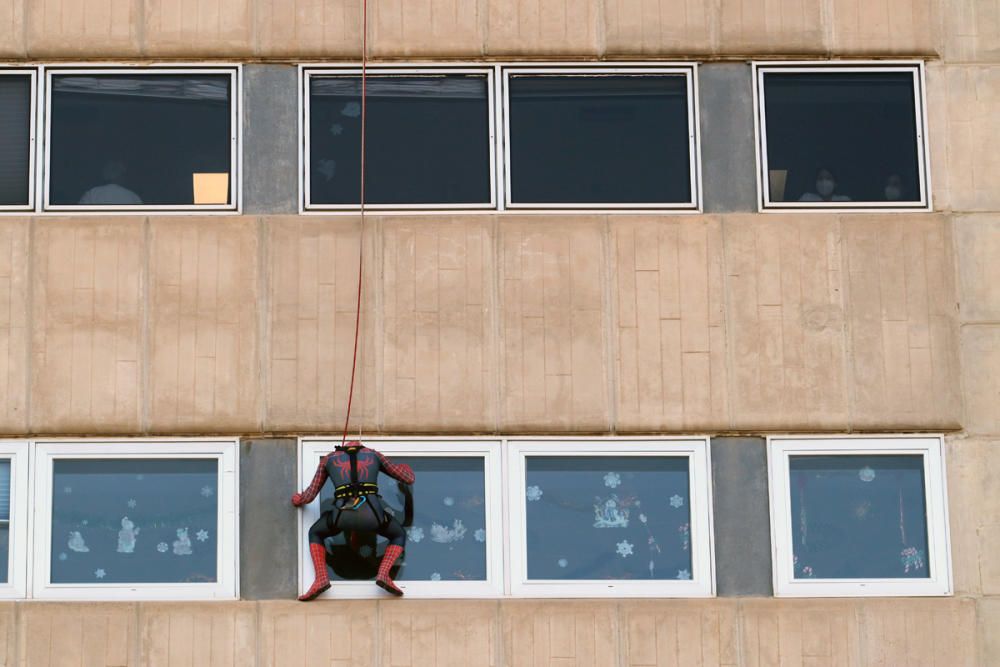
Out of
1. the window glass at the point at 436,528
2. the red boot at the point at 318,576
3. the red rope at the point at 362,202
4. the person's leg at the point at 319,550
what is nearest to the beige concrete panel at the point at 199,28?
the red rope at the point at 362,202

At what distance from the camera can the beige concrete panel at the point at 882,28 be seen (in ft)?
52.7

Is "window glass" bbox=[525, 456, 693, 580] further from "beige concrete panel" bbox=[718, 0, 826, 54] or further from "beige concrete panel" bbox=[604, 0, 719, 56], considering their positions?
"beige concrete panel" bbox=[718, 0, 826, 54]

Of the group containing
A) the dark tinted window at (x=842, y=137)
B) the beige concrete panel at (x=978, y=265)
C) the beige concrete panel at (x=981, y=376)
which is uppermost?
the dark tinted window at (x=842, y=137)

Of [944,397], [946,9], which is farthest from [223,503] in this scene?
[946,9]

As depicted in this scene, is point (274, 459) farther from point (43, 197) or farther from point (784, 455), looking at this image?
point (784, 455)

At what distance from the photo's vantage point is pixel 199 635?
49.4 ft

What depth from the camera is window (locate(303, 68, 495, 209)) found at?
52.0ft

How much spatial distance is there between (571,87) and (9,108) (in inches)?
177

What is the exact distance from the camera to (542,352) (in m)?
15.5

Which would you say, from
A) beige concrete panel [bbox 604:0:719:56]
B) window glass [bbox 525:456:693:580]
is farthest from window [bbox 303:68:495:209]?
window glass [bbox 525:456:693:580]

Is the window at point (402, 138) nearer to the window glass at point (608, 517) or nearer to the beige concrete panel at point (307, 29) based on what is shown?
the beige concrete panel at point (307, 29)

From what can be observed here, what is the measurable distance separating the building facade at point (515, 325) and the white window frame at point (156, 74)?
26 millimetres

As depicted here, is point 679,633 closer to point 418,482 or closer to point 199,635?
point 418,482

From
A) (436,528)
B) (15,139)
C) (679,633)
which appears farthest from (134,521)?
(679,633)
